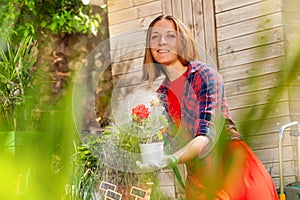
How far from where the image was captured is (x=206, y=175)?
112 mm

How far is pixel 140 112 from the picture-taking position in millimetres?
1981

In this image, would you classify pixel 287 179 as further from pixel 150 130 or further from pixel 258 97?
pixel 258 97

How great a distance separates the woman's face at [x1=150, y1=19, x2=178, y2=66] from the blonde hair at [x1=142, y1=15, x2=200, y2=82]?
0.7 inches

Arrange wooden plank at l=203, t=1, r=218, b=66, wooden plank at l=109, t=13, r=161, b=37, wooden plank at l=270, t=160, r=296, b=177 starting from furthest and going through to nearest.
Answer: wooden plank at l=109, t=13, r=161, b=37 < wooden plank at l=203, t=1, r=218, b=66 < wooden plank at l=270, t=160, r=296, b=177

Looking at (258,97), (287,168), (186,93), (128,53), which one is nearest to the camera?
(258,97)

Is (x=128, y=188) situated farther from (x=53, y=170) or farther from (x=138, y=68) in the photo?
(x=53, y=170)

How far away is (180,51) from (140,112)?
0.38 m

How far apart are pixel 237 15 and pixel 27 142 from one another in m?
2.36

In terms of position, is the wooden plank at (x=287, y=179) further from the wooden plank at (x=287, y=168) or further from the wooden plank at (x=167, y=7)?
the wooden plank at (x=167, y=7)

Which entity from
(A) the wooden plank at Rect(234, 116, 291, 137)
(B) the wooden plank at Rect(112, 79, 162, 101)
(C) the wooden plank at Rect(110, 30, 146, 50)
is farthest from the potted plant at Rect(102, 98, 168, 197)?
(A) the wooden plank at Rect(234, 116, 291, 137)

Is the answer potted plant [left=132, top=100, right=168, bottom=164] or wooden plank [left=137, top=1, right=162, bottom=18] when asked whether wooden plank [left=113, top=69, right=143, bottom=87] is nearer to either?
wooden plank [left=137, top=1, right=162, bottom=18]

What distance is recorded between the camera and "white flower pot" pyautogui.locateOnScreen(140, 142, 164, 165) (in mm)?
1913

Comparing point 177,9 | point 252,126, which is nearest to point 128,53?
point 177,9

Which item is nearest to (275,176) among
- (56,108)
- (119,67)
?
(119,67)
